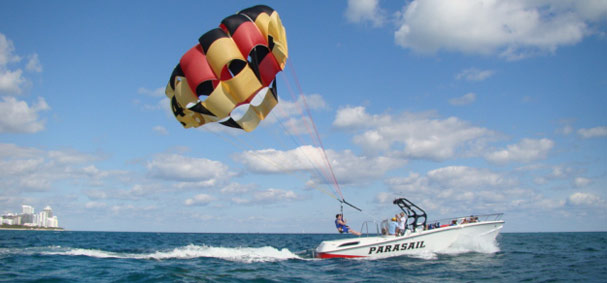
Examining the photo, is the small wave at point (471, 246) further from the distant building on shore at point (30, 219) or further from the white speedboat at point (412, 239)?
the distant building on shore at point (30, 219)

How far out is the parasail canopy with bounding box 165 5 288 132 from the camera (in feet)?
42.8

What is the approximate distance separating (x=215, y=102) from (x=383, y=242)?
8958mm

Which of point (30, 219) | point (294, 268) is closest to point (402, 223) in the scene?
point (294, 268)

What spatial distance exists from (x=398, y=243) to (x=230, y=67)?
987 centimetres

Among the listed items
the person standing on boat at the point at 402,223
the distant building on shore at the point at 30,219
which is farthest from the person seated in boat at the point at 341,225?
the distant building on shore at the point at 30,219

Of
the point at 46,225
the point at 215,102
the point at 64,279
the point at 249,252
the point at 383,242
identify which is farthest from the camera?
the point at 46,225

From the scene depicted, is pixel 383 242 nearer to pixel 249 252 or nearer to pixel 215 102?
pixel 249 252

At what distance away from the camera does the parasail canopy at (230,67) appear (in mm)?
13047

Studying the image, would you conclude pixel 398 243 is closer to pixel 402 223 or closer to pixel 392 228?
pixel 392 228

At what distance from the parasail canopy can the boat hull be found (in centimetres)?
638

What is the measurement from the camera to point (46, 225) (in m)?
168

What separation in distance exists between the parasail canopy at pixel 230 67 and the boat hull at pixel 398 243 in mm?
6377

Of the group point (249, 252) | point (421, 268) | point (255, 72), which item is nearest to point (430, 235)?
point (421, 268)

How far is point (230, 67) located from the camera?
45.3 ft
